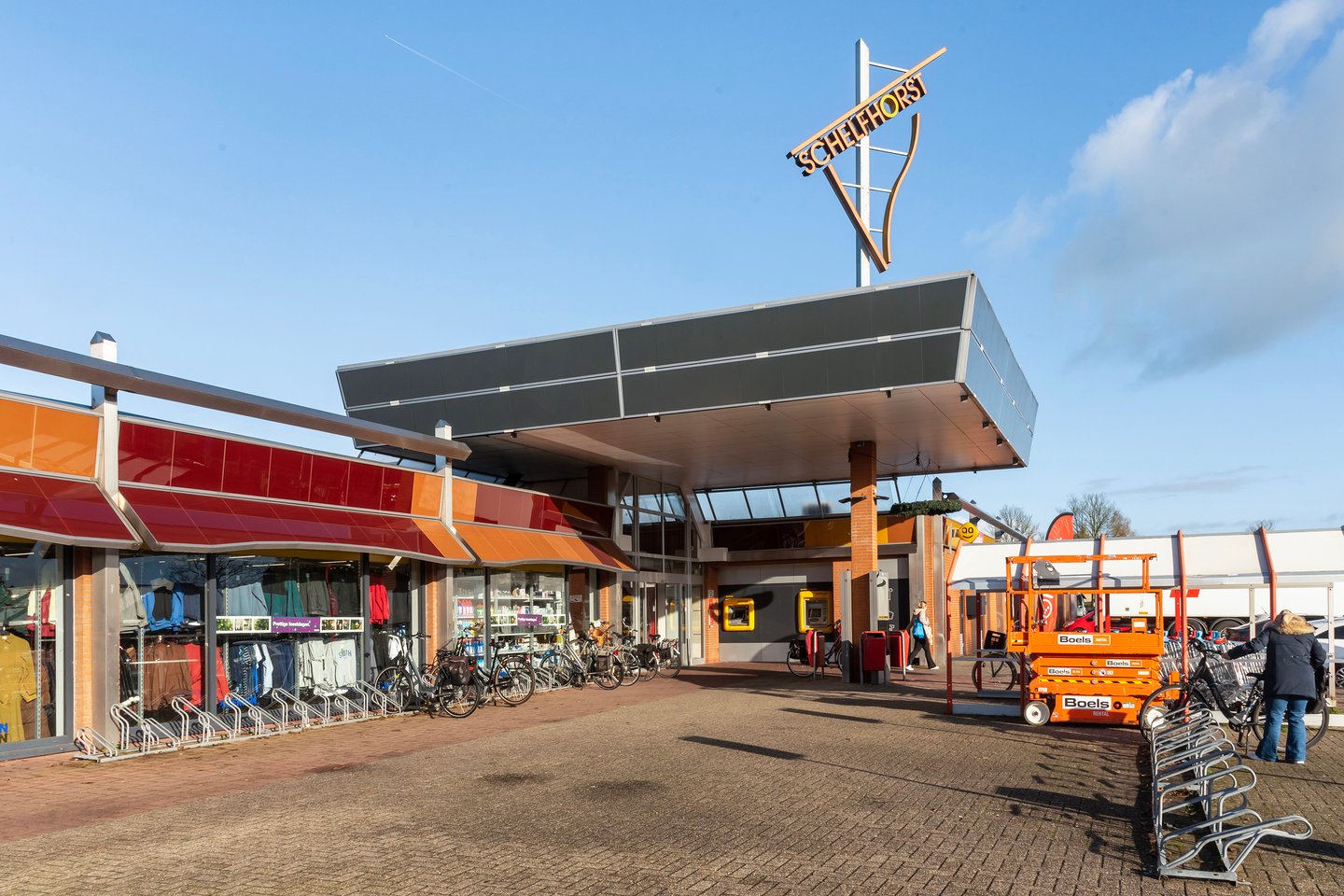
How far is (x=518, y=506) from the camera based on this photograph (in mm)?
20984

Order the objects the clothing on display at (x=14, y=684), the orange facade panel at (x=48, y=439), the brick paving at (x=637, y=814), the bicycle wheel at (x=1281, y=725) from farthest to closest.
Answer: the orange facade panel at (x=48, y=439)
the clothing on display at (x=14, y=684)
the bicycle wheel at (x=1281, y=725)
the brick paving at (x=637, y=814)

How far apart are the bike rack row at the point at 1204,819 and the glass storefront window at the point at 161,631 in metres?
10.7

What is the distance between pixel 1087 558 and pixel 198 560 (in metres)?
11.1

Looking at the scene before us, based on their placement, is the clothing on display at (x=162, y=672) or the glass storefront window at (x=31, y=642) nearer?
the glass storefront window at (x=31, y=642)

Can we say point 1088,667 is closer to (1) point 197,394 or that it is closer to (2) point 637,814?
(2) point 637,814

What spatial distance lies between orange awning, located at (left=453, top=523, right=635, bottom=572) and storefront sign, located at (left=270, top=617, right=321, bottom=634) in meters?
3.43

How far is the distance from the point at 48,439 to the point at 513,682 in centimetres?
826

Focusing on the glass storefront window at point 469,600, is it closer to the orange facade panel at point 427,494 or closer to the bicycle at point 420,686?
the orange facade panel at point 427,494

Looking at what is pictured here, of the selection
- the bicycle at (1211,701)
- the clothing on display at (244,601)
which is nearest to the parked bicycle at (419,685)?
the clothing on display at (244,601)

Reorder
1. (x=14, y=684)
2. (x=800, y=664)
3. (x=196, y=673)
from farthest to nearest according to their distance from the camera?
1. (x=800, y=664)
2. (x=196, y=673)
3. (x=14, y=684)

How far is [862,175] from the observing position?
2123 centimetres

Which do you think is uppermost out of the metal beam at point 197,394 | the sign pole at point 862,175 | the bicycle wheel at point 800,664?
the sign pole at point 862,175

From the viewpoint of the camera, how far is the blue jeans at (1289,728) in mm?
10609

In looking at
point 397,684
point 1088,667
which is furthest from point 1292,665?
point 397,684
